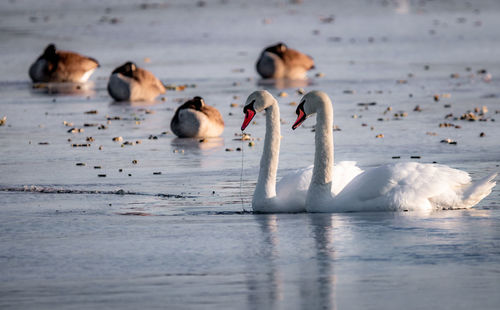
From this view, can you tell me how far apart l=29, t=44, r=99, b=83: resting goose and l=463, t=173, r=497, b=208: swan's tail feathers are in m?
17.3

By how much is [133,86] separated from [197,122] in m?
6.18

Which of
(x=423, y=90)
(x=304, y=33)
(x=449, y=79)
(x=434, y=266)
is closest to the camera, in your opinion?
(x=434, y=266)

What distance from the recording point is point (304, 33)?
131 ft

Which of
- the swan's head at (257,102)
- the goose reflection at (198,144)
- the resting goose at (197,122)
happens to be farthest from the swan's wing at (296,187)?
the resting goose at (197,122)

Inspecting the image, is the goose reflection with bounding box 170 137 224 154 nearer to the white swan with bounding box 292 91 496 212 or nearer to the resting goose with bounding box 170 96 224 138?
the resting goose with bounding box 170 96 224 138

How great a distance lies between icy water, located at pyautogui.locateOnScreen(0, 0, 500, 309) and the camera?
7695 mm

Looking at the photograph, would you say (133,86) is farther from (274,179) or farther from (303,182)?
(274,179)

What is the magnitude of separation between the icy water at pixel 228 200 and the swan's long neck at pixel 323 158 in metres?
0.26

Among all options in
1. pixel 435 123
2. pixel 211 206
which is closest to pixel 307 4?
pixel 435 123

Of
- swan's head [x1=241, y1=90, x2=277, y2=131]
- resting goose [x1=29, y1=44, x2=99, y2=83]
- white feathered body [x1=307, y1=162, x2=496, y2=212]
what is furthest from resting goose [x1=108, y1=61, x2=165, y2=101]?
white feathered body [x1=307, y1=162, x2=496, y2=212]

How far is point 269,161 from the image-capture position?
11094 millimetres

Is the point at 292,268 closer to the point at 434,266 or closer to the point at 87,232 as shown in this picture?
the point at 434,266

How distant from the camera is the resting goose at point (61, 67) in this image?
26.8 metres

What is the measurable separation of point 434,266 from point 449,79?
1717cm
